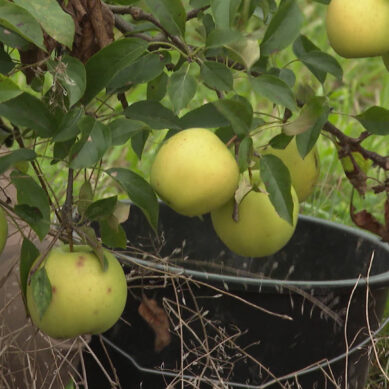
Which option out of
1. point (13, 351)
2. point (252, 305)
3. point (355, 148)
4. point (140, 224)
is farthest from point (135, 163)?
point (355, 148)

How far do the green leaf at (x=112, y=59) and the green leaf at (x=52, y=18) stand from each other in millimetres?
54

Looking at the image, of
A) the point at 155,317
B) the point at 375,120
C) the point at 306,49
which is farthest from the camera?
the point at 155,317

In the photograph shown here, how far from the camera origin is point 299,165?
1076mm

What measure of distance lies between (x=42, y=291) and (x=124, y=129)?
0.19 meters

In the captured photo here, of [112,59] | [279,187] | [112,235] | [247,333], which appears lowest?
[247,333]

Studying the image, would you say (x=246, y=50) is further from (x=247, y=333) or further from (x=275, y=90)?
(x=247, y=333)

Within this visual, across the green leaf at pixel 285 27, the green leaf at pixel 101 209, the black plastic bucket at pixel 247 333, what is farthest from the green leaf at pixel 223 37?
the black plastic bucket at pixel 247 333

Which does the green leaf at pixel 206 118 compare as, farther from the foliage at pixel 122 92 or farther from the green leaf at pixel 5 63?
the green leaf at pixel 5 63

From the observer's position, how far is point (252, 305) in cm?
127

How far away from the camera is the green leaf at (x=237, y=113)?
857 mm

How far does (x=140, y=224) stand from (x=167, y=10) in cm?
82

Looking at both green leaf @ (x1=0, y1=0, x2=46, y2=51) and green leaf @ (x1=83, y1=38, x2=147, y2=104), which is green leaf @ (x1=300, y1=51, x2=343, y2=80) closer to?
green leaf @ (x1=83, y1=38, x2=147, y2=104)

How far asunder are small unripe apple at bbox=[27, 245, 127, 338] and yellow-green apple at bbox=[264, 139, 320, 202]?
0.26 m

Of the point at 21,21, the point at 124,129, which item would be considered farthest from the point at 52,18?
the point at 124,129
